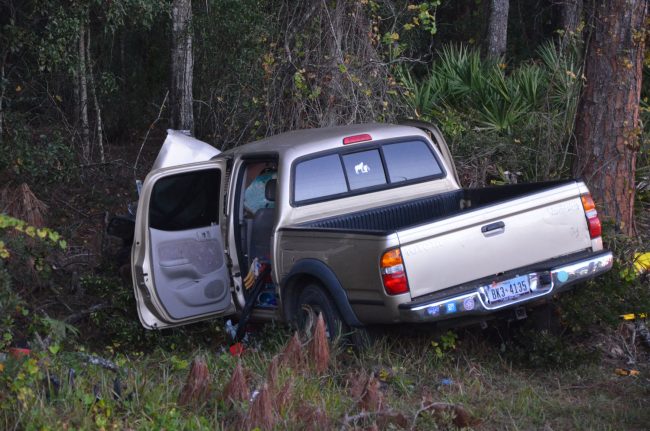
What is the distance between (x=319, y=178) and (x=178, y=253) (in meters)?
1.50

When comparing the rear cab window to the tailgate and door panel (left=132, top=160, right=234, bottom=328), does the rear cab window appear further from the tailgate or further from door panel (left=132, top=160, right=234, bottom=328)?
the tailgate

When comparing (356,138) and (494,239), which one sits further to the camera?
(356,138)

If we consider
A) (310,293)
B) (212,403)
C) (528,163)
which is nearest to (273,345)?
(310,293)

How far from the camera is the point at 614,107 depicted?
30.6 feet

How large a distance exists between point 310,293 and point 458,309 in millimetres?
1293

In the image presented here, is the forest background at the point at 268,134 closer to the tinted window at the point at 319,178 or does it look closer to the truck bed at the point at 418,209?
the truck bed at the point at 418,209

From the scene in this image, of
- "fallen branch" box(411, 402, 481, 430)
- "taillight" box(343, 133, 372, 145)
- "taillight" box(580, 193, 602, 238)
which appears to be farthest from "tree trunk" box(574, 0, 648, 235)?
"fallen branch" box(411, 402, 481, 430)

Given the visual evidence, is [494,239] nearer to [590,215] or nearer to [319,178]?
[590,215]

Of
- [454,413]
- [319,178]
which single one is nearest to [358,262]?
[454,413]

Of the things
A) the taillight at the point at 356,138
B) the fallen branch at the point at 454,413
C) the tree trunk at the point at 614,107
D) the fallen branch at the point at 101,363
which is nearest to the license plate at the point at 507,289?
the fallen branch at the point at 454,413

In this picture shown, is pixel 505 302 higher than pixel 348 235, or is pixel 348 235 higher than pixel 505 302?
pixel 348 235

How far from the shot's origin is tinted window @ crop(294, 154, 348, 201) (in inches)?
303

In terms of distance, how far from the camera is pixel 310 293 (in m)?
7.19

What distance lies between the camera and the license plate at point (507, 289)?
655 cm
